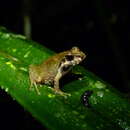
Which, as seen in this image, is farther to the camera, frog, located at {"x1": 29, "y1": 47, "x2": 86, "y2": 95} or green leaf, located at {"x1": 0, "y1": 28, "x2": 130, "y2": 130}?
frog, located at {"x1": 29, "y1": 47, "x2": 86, "y2": 95}

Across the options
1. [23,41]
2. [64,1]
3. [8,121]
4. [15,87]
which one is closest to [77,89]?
[15,87]

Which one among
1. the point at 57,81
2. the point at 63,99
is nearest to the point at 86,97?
the point at 63,99

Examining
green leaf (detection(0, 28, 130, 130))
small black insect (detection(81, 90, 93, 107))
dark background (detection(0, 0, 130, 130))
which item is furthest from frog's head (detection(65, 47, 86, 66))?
dark background (detection(0, 0, 130, 130))

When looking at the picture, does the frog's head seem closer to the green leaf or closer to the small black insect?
the green leaf

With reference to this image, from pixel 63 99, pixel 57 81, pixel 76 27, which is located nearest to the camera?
pixel 63 99

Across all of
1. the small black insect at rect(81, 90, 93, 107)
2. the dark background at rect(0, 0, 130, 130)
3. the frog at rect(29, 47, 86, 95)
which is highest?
the frog at rect(29, 47, 86, 95)

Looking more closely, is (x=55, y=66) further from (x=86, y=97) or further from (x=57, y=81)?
(x=86, y=97)

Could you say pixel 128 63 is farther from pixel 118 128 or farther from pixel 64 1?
pixel 118 128

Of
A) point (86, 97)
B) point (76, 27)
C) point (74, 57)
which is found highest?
point (74, 57)

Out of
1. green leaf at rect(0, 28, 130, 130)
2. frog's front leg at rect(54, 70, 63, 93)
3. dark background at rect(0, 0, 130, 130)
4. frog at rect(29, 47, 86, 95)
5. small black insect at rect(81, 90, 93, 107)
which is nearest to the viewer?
green leaf at rect(0, 28, 130, 130)

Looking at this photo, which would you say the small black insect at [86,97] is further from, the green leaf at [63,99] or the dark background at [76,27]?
the dark background at [76,27]
